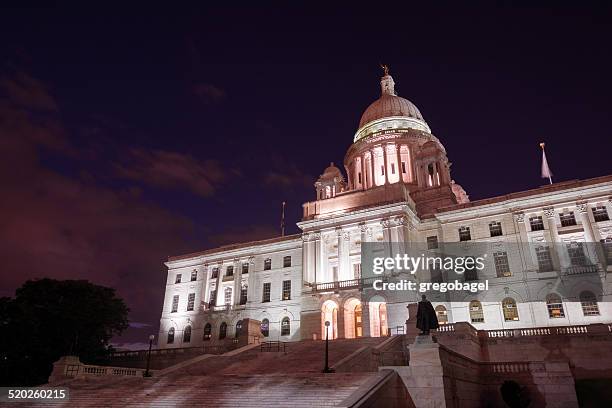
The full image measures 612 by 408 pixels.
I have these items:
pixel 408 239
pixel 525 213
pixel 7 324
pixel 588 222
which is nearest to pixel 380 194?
pixel 408 239

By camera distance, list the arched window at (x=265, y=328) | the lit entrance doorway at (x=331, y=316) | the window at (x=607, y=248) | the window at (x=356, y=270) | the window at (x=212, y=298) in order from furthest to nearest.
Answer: the window at (x=212, y=298), the arched window at (x=265, y=328), the window at (x=356, y=270), the lit entrance doorway at (x=331, y=316), the window at (x=607, y=248)

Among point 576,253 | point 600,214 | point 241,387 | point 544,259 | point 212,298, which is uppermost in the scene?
point 600,214

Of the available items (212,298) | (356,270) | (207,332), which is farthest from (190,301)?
(356,270)

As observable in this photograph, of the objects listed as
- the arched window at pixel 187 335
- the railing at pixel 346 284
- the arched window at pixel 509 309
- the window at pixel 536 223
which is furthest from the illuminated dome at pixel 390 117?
the arched window at pixel 187 335

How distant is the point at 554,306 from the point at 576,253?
495 cm

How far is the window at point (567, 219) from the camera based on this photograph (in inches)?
1514

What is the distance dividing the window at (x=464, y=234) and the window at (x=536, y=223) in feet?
17.7

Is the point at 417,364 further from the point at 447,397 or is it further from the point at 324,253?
the point at 324,253

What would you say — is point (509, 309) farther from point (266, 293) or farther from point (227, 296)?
point (227, 296)

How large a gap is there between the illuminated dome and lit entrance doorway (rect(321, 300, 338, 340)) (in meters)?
25.4

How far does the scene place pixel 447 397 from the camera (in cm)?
1734

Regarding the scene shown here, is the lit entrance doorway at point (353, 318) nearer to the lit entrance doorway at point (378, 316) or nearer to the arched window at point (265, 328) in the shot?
the lit entrance doorway at point (378, 316)

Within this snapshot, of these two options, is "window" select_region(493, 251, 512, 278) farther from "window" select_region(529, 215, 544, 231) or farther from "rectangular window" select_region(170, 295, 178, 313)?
"rectangular window" select_region(170, 295, 178, 313)

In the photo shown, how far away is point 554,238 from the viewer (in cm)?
3825
